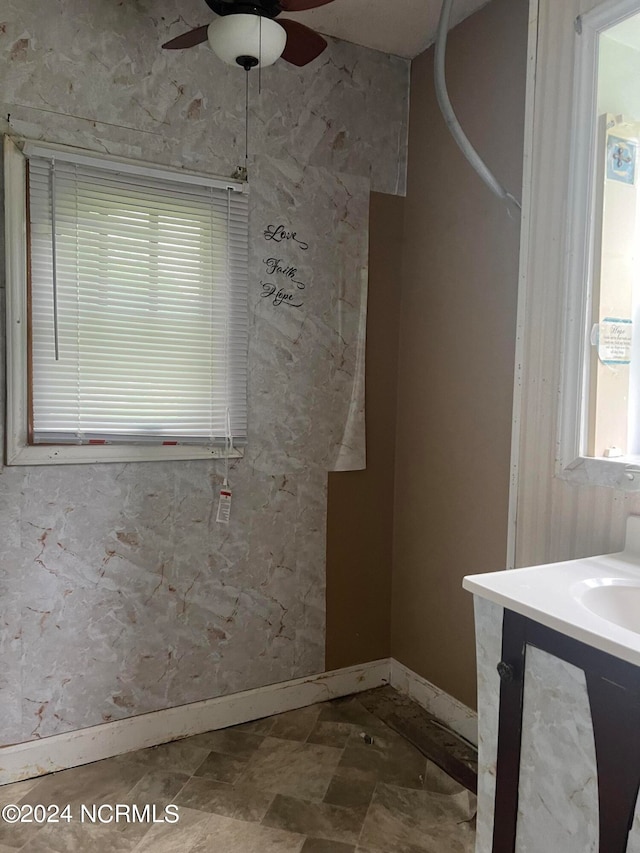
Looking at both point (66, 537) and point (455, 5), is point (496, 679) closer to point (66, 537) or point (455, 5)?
point (66, 537)

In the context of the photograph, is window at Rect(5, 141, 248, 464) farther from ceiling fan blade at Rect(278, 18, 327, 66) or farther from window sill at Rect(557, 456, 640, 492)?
window sill at Rect(557, 456, 640, 492)

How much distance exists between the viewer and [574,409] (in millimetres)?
1624

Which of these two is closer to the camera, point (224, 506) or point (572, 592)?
point (572, 592)

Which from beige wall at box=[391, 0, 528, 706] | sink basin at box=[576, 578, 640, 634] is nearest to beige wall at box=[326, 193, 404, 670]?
beige wall at box=[391, 0, 528, 706]

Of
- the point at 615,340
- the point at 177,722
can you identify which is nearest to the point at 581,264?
the point at 615,340

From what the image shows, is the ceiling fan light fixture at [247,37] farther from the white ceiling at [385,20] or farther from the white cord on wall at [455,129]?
the white ceiling at [385,20]

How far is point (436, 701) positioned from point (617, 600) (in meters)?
1.41

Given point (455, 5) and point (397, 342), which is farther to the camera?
point (397, 342)

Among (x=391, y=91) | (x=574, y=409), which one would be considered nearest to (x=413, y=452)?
(x=574, y=409)

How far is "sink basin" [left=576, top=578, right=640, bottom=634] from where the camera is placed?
1.31 meters

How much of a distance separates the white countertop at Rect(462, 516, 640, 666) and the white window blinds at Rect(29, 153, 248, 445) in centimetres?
134

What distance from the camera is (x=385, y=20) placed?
2355 mm

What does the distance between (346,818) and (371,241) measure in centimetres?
215

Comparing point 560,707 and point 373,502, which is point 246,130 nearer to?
point 373,502
